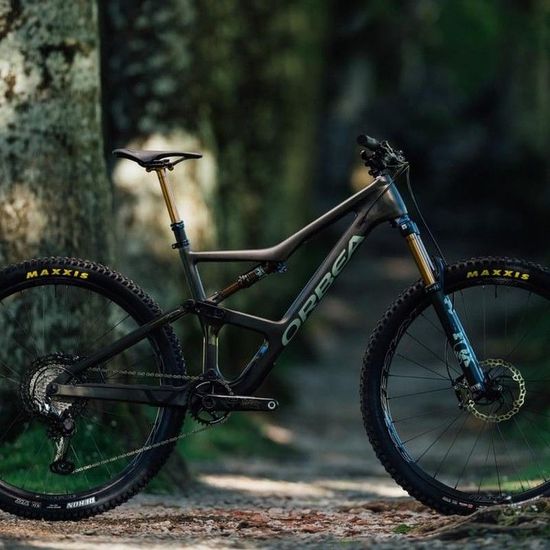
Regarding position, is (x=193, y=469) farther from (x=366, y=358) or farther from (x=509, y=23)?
(x=509, y=23)

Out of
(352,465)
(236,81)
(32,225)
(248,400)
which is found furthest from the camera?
(236,81)

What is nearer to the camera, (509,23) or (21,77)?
(21,77)

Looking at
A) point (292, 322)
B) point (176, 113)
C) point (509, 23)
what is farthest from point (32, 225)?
point (509, 23)

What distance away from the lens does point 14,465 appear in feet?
21.0

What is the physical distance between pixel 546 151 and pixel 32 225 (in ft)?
66.8

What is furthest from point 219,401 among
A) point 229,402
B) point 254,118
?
point 254,118

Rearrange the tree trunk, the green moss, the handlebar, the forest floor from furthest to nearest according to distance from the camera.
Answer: the tree trunk < the handlebar < the green moss < the forest floor

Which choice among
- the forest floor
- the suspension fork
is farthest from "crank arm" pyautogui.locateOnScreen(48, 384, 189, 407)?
the suspension fork

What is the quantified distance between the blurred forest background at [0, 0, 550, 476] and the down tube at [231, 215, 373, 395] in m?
1.59

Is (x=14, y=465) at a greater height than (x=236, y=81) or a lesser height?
lesser

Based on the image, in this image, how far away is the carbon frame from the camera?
5.77 meters

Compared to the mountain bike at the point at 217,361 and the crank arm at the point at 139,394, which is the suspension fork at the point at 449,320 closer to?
the mountain bike at the point at 217,361

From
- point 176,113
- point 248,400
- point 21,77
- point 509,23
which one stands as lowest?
point 248,400

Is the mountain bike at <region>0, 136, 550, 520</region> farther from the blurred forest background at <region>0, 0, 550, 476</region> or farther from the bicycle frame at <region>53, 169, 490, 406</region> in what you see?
the blurred forest background at <region>0, 0, 550, 476</region>
